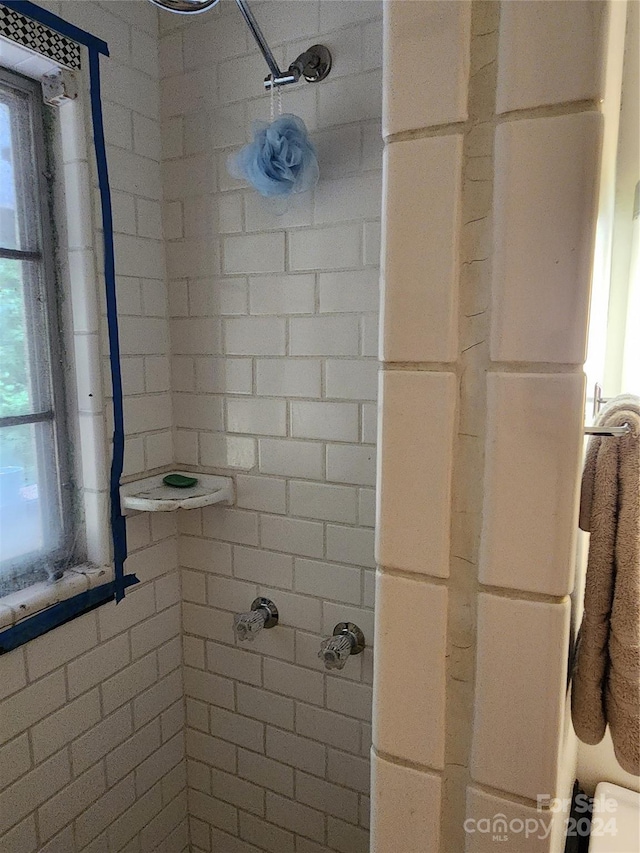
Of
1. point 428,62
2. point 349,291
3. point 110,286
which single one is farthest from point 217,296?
point 428,62

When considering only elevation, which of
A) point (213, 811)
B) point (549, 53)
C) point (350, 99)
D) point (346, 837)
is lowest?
point (213, 811)

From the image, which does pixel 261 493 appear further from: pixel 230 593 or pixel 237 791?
pixel 237 791

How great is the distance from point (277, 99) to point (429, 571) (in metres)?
1.23

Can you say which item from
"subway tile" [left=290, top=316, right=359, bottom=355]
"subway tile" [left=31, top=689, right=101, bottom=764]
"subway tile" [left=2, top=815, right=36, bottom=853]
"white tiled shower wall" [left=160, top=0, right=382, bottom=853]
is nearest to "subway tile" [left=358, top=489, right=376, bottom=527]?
"white tiled shower wall" [left=160, top=0, right=382, bottom=853]

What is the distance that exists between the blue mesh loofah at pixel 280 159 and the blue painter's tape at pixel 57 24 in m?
0.42

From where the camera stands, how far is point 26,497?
4.31 ft

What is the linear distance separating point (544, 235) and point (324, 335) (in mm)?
965

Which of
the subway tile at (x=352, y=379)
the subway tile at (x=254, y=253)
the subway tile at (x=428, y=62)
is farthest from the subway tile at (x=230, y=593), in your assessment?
the subway tile at (x=428, y=62)

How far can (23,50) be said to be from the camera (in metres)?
1.14

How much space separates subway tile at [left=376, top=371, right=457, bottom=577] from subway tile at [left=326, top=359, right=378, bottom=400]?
0.84 m

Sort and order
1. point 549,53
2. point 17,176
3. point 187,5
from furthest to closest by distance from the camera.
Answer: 1. point 17,176
2. point 187,5
3. point 549,53

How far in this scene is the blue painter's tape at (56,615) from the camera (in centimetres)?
119

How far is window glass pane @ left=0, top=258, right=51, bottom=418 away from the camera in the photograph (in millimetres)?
1256

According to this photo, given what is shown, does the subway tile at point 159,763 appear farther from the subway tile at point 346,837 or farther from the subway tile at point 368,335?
the subway tile at point 368,335
